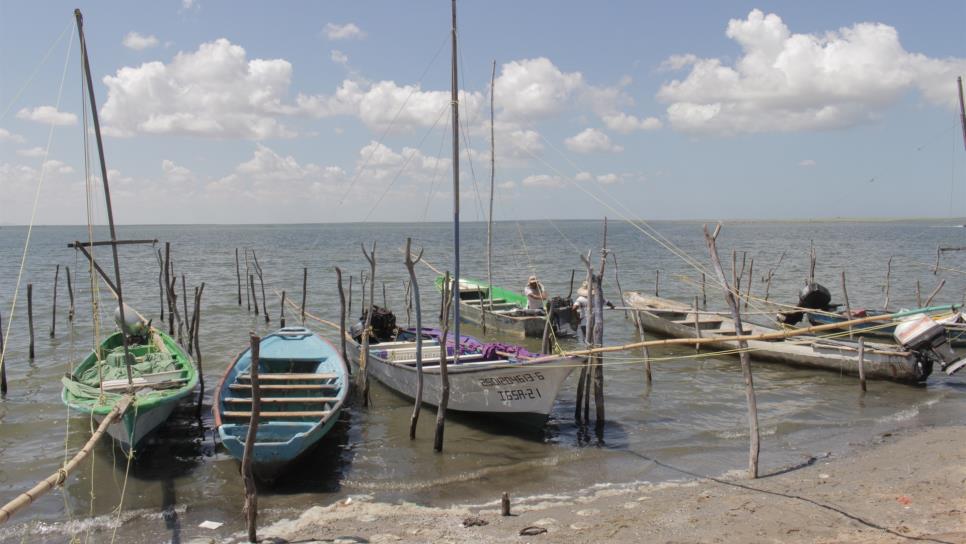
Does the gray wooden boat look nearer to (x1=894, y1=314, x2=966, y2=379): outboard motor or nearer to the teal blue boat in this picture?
(x1=894, y1=314, x2=966, y2=379): outboard motor

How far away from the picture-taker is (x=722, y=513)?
7836 millimetres

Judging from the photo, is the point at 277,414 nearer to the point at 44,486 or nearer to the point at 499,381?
the point at 499,381

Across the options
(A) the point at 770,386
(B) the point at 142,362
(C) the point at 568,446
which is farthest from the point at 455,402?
(A) the point at 770,386

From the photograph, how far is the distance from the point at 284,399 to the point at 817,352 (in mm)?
13119

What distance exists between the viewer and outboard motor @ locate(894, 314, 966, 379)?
47.1ft

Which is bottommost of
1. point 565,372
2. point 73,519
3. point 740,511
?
point 73,519

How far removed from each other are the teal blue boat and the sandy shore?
110cm

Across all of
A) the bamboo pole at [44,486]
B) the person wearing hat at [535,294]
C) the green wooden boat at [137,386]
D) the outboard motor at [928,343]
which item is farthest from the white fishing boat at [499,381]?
the outboard motor at [928,343]

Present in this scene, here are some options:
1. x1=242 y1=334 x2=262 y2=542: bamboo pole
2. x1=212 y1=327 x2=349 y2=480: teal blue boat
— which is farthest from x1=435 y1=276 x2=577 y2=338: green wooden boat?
x1=242 y1=334 x2=262 y2=542: bamboo pole

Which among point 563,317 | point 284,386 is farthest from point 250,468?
point 563,317

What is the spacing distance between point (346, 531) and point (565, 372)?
184 inches

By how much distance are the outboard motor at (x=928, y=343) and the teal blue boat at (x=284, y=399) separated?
41.4ft

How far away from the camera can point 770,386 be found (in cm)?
1536

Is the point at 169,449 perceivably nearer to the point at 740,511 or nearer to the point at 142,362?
the point at 142,362
